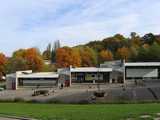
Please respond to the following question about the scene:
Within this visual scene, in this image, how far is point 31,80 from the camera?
12031 cm

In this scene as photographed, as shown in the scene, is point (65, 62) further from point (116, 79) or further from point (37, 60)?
point (116, 79)

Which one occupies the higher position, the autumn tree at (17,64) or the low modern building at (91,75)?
the autumn tree at (17,64)

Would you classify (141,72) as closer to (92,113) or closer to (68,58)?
(68,58)

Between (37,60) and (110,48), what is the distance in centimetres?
5080

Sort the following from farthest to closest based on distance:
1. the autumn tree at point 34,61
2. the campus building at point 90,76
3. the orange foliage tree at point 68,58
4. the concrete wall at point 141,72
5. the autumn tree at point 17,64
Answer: the orange foliage tree at point 68,58
the autumn tree at point 34,61
the autumn tree at point 17,64
the concrete wall at point 141,72
the campus building at point 90,76

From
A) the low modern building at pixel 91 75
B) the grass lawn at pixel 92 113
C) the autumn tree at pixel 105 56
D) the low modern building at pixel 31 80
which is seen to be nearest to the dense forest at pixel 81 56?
the autumn tree at pixel 105 56

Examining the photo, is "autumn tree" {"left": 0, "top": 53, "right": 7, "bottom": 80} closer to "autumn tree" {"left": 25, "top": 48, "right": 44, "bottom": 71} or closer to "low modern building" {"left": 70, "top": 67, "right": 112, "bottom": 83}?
"autumn tree" {"left": 25, "top": 48, "right": 44, "bottom": 71}

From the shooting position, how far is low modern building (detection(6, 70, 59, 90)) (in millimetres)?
118500

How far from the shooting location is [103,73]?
120 metres

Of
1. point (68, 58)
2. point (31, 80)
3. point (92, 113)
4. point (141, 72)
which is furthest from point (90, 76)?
point (92, 113)

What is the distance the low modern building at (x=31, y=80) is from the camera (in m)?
118

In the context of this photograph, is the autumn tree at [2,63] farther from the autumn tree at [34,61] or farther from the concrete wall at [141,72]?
the concrete wall at [141,72]

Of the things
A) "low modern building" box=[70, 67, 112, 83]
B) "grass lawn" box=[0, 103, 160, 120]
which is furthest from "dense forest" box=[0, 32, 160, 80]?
"grass lawn" box=[0, 103, 160, 120]

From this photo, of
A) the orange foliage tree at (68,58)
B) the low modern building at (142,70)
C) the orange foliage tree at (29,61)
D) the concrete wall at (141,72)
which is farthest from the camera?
the orange foliage tree at (68,58)
